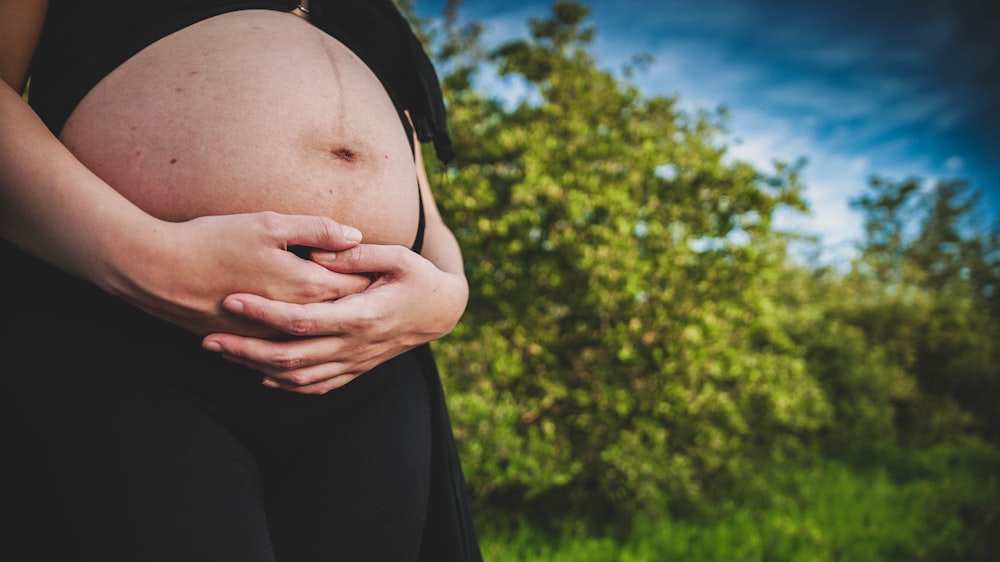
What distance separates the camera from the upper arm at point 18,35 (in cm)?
65

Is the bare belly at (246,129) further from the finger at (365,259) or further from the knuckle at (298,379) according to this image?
the knuckle at (298,379)

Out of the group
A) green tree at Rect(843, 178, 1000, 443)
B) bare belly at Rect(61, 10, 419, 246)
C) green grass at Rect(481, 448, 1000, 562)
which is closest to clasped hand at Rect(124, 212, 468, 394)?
bare belly at Rect(61, 10, 419, 246)

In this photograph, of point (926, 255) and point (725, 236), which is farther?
point (926, 255)

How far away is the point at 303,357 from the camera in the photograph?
0.62 meters

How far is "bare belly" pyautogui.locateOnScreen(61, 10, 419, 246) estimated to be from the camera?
66 centimetres

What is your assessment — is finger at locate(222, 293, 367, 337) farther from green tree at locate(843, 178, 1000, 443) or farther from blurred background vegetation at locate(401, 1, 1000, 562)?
green tree at locate(843, 178, 1000, 443)

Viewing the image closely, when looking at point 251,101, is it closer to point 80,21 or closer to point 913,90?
point 80,21

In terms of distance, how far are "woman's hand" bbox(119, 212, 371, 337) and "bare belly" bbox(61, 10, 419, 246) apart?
12cm

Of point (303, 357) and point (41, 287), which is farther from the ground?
point (41, 287)

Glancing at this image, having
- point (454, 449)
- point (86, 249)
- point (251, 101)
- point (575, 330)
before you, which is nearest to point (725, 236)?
point (575, 330)

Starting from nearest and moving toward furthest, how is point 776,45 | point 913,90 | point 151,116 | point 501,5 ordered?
1. point 151,116
2. point 501,5
3. point 776,45
4. point 913,90

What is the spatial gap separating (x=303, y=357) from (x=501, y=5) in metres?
5.41

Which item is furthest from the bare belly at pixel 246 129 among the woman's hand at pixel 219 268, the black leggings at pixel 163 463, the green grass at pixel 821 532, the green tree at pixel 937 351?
the green tree at pixel 937 351

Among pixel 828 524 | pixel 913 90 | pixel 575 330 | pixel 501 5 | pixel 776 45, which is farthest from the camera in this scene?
pixel 913 90
